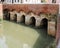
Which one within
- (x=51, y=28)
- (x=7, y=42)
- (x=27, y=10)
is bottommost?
(x=7, y=42)

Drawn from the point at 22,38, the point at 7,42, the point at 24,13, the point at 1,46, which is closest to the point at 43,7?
the point at 24,13

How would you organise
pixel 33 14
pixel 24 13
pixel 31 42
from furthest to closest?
pixel 24 13, pixel 33 14, pixel 31 42

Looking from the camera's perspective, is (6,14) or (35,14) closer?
(35,14)

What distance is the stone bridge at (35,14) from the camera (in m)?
11.0

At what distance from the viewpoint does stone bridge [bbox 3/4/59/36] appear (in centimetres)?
1101

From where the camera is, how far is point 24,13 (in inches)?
592

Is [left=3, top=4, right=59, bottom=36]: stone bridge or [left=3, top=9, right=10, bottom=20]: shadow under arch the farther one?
[left=3, top=9, right=10, bottom=20]: shadow under arch

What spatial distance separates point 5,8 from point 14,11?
1759 mm

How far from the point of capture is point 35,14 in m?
13.5

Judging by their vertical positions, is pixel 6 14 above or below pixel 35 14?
below

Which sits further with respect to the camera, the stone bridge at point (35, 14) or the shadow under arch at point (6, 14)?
the shadow under arch at point (6, 14)

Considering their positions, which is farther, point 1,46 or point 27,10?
point 27,10

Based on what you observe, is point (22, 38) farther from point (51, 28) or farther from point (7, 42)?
point (51, 28)

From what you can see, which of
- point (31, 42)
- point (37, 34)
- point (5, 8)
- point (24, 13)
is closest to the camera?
point (31, 42)
